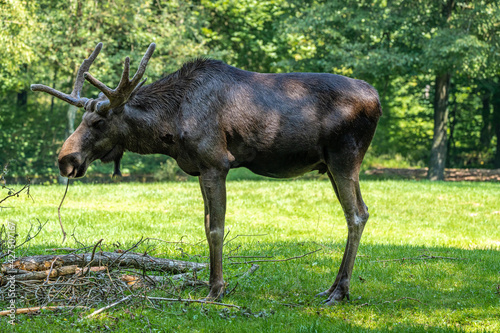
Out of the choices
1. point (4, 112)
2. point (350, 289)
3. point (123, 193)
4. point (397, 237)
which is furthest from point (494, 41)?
point (4, 112)

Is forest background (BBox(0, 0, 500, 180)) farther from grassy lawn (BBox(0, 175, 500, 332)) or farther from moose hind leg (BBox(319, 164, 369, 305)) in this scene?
moose hind leg (BBox(319, 164, 369, 305))

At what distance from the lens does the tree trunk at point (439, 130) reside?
24125mm

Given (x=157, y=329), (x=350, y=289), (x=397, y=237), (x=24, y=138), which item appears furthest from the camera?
(x=24, y=138)

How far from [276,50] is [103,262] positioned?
72.1 ft

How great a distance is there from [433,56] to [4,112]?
62.6 feet

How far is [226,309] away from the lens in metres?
5.67

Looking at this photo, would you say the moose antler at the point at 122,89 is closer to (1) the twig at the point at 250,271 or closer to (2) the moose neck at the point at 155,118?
(2) the moose neck at the point at 155,118

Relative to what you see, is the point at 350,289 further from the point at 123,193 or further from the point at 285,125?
the point at 123,193

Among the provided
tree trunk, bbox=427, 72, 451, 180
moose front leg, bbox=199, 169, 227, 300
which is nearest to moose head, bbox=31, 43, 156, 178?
moose front leg, bbox=199, 169, 227, 300

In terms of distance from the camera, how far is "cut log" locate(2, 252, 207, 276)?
247 inches

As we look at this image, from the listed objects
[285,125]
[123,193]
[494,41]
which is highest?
[494,41]

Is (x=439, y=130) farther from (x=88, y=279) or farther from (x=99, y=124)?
(x=88, y=279)

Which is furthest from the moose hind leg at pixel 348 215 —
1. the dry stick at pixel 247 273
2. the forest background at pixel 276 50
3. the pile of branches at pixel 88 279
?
the forest background at pixel 276 50

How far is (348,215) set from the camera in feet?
20.4
